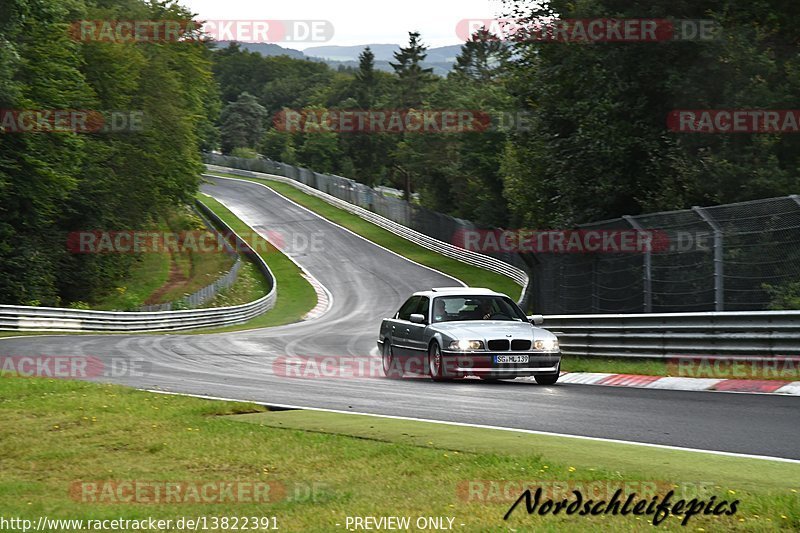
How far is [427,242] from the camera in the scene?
234 feet


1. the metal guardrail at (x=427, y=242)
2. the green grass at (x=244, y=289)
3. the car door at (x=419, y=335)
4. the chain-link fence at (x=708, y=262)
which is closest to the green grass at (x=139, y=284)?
the green grass at (x=244, y=289)

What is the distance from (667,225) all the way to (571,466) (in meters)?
11.1

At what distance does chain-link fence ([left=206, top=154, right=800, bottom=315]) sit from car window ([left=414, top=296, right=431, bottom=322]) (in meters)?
3.88

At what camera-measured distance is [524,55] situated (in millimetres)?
33219

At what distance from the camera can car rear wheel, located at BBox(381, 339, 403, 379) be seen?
17794mm

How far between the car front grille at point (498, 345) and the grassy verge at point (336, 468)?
16.4 feet

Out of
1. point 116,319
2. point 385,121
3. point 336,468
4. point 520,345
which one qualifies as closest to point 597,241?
point 520,345

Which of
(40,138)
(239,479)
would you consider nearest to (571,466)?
(239,479)

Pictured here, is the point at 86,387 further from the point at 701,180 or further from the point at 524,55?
the point at 524,55

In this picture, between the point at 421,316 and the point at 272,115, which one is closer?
the point at 421,316

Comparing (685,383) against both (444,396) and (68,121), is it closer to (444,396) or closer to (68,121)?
(444,396)

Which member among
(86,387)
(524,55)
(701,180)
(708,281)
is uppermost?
(524,55)

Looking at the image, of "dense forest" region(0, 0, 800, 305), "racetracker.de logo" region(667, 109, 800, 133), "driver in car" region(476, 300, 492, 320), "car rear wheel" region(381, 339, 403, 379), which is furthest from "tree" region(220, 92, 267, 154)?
"driver in car" region(476, 300, 492, 320)

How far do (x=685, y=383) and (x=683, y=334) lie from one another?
2.01m
